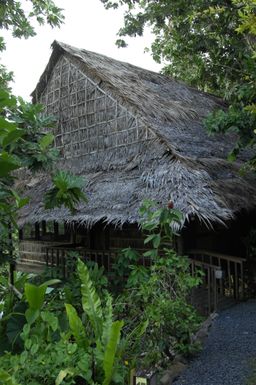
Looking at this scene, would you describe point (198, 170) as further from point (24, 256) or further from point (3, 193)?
point (24, 256)

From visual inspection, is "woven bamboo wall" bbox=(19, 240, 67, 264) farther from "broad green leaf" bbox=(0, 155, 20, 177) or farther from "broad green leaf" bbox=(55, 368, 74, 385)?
"broad green leaf" bbox=(55, 368, 74, 385)

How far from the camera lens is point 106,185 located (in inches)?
313

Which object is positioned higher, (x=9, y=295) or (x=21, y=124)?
(x=21, y=124)

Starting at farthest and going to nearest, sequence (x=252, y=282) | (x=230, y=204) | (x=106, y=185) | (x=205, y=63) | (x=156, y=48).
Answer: (x=156, y=48), (x=205, y=63), (x=106, y=185), (x=252, y=282), (x=230, y=204)

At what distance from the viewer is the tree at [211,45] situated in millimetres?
6484

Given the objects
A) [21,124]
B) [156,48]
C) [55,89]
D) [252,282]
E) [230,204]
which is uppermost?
[156,48]

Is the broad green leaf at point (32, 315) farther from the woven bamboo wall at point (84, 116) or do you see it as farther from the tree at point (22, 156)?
the woven bamboo wall at point (84, 116)

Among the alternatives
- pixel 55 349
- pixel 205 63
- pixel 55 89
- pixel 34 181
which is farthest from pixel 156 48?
pixel 55 349

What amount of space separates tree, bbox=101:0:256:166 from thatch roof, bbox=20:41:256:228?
812 mm

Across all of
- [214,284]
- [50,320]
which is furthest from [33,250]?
[50,320]

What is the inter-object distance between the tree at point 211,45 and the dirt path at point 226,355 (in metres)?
2.50

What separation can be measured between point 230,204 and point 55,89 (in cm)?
587

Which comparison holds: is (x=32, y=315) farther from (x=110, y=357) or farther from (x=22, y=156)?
(x=22, y=156)

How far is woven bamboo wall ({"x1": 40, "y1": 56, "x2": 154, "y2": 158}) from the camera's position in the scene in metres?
8.28
